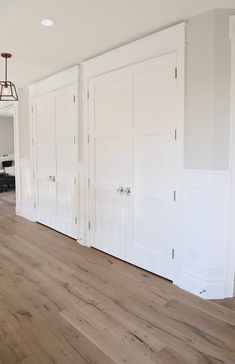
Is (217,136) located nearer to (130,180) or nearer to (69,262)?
(130,180)

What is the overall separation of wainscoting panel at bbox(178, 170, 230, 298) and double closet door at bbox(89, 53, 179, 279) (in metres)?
0.18

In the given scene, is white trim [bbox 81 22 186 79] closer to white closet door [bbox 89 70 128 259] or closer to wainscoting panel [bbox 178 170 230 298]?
white closet door [bbox 89 70 128 259]

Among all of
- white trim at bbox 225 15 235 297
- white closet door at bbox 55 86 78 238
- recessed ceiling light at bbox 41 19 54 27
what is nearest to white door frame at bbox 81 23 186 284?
white closet door at bbox 55 86 78 238

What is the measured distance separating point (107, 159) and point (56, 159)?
4.12 feet

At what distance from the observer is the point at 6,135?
10234 mm

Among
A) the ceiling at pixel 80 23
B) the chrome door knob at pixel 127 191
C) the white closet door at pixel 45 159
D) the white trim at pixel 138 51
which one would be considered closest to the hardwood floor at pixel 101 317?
the chrome door knob at pixel 127 191

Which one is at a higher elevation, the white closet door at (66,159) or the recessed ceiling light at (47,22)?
the recessed ceiling light at (47,22)

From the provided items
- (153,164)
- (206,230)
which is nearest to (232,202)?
(206,230)

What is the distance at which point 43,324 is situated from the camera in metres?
2.10

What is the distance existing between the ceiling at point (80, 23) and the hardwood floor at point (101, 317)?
99.8 inches

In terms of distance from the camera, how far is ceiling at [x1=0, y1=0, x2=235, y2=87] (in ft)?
7.30

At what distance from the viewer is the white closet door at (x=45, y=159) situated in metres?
4.37

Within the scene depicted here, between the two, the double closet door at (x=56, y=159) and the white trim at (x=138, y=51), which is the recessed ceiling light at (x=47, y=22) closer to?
the white trim at (x=138, y=51)

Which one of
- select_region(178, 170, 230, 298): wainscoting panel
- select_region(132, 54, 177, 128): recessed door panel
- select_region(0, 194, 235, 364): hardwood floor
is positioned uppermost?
select_region(132, 54, 177, 128): recessed door panel
